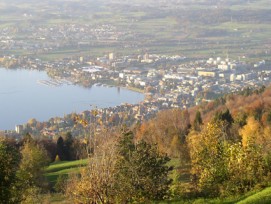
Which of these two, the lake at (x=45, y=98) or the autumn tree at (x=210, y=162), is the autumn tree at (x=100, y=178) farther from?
the lake at (x=45, y=98)

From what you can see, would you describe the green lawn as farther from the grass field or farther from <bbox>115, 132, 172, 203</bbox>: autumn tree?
<bbox>115, 132, 172, 203</bbox>: autumn tree

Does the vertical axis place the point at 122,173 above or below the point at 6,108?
Answer: above

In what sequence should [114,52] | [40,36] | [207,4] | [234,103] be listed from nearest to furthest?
[234,103] → [114,52] → [40,36] → [207,4]

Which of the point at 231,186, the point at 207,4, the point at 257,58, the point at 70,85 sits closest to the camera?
the point at 231,186

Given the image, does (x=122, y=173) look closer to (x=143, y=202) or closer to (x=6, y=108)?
(x=143, y=202)

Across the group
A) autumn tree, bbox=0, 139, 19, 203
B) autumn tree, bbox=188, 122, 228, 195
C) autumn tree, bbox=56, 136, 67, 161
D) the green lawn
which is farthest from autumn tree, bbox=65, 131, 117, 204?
autumn tree, bbox=56, 136, 67, 161

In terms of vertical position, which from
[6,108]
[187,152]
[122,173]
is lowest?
[6,108]

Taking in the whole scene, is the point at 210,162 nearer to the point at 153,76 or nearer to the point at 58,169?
the point at 58,169

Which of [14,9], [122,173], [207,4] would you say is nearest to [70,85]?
[122,173]
